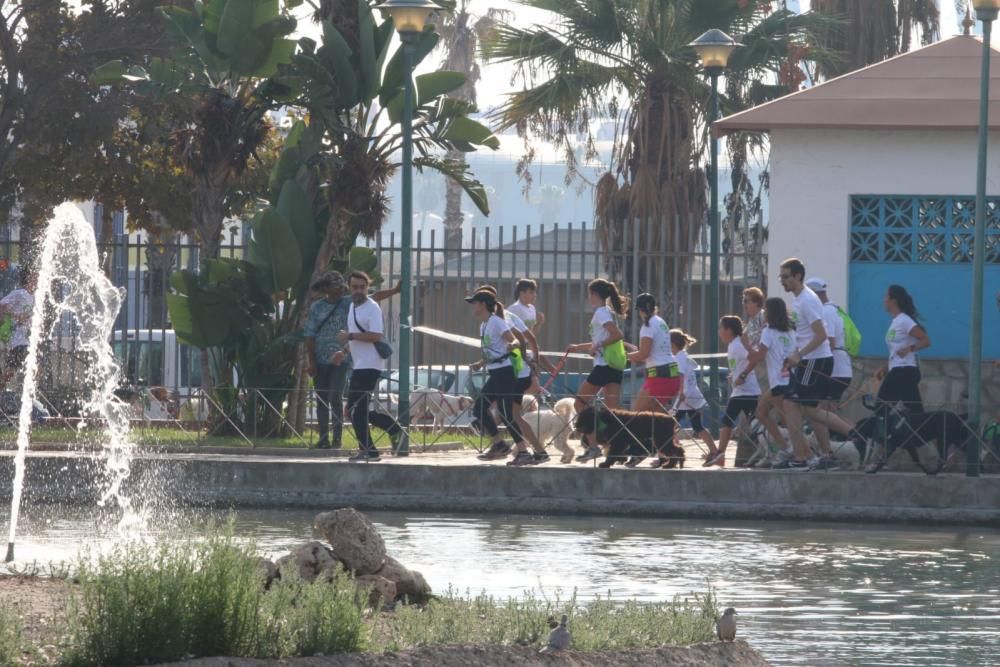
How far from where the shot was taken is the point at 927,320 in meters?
18.9

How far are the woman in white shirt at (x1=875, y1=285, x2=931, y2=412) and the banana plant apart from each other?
18.9ft

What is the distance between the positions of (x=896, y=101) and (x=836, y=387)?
12.1ft

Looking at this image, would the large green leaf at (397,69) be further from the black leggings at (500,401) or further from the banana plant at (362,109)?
the black leggings at (500,401)

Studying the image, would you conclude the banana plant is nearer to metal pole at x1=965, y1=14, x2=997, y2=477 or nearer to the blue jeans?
the blue jeans

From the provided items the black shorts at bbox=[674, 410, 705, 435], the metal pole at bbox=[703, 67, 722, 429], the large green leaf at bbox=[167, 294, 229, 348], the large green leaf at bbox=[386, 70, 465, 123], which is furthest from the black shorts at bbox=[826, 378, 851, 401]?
the large green leaf at bbox=[167, 294, 229, 348]

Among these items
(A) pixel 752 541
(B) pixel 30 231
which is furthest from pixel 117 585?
(B) pixel 30 231

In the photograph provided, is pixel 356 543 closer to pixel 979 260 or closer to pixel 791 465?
pixel 791 465

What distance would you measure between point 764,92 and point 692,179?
6.38 ft

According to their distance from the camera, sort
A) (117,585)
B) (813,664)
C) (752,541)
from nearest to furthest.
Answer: (117,585), (813,664), (752,541)

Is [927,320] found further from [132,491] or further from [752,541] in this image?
[132,491]

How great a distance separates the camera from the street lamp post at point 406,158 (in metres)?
18.2

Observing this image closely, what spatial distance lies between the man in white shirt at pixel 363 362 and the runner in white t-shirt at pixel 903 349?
4424mm

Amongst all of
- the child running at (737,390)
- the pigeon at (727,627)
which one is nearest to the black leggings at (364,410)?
the child running at (737,390)

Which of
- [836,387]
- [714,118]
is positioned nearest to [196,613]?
[836,387]
